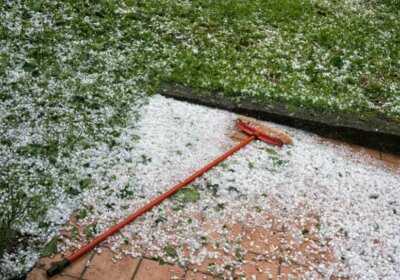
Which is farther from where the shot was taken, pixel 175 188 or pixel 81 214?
pixel 175 188

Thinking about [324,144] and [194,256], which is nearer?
[194,256]

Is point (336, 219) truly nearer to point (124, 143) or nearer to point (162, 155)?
point (162, 155)

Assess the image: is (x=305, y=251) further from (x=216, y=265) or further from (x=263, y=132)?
(x=263, y=132)

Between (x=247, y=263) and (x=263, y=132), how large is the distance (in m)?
1.38

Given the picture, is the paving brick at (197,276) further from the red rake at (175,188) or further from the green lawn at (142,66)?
the green lawn at (142,66)

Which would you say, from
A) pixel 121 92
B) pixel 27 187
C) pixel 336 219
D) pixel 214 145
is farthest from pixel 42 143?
pixel 336 219

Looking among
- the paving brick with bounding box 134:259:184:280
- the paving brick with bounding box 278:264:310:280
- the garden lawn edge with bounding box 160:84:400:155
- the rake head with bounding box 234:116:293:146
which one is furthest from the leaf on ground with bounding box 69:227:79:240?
the garden lawn edge with bounding box 160:84:400:155

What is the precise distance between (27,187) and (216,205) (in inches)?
52.6

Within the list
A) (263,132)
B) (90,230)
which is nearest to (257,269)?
(90,230)

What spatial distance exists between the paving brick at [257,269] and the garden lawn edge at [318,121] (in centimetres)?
160

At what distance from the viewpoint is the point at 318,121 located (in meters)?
4.14

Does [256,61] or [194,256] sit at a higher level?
[256,61]

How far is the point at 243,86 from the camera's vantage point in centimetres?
447

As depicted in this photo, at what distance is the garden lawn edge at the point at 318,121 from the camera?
13.5ft
